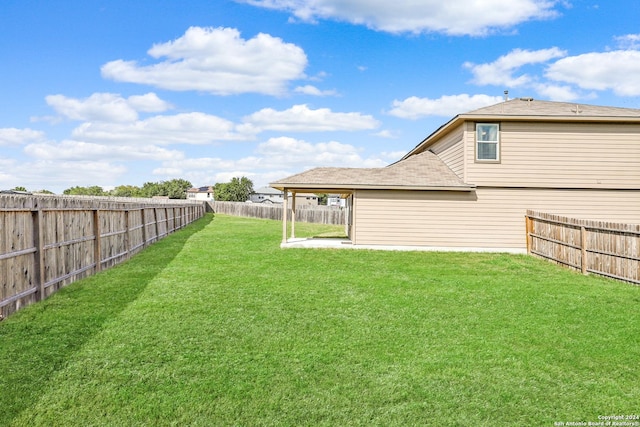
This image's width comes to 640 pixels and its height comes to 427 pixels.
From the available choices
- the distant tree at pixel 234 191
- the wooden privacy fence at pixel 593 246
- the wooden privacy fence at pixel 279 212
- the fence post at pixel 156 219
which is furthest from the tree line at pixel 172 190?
the wooden privacy fence at pixel 593 246

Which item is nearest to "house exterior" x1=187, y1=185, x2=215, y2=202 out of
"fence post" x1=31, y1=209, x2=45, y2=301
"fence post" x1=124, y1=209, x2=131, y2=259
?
"fence post" x1=124, y1=209, x2=131, y2=259

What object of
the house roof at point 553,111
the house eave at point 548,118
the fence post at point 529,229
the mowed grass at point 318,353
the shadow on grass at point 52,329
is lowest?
the mowed grass at point 318,353

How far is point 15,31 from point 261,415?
22.9 metres

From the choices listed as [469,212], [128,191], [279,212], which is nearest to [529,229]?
[469,212]

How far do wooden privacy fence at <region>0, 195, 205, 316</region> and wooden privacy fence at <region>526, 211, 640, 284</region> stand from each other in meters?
12.4

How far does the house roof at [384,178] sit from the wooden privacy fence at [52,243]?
22.0 feet

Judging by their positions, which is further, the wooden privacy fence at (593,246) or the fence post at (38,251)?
the wooden privacy fence at (593,246)

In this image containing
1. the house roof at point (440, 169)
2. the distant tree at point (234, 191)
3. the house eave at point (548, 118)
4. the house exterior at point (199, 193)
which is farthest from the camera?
the house exterior at point (199, 193)

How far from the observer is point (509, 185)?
15.2 metres

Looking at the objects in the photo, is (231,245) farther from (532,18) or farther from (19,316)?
(532,18)

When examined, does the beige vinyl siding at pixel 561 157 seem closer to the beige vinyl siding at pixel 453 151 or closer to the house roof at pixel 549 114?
the house roof at pixel 549 114

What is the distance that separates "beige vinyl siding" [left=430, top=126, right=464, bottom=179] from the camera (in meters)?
15.6

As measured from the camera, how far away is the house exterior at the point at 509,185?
49.2 feet

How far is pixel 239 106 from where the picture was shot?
114 feet
